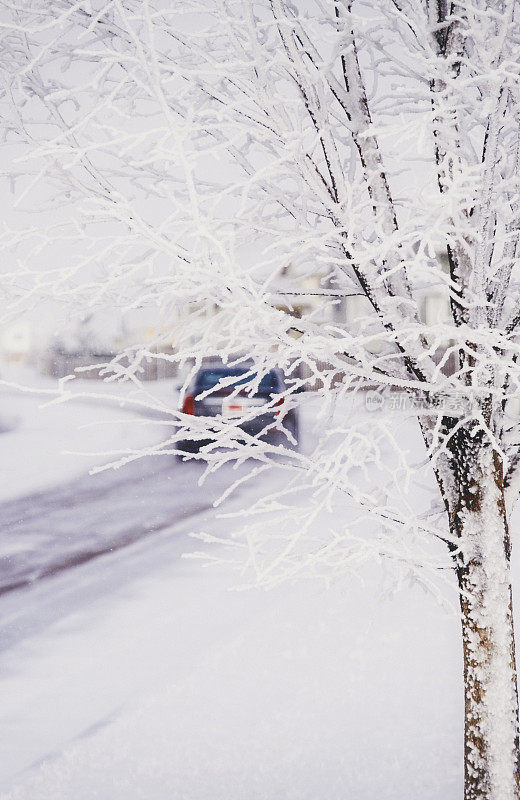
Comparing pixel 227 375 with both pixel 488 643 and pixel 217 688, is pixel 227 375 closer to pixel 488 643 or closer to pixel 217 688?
pixel 217 688

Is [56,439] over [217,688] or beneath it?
over

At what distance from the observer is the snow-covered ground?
473cm

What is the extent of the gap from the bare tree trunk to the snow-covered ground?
48cm

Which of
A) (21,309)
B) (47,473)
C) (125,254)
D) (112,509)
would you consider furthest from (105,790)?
(47,473)

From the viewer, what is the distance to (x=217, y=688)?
19.5ft

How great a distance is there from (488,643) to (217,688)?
266 cm

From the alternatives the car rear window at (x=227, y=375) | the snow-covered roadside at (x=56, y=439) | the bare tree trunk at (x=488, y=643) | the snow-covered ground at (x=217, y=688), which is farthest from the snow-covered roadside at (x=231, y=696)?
the car rear window at (x=227, y=375)

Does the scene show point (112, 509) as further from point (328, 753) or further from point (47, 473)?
point (328, 753)

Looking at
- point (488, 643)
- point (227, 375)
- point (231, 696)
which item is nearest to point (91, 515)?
point (227, 375)

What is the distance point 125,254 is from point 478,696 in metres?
2.70

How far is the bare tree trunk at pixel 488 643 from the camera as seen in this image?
3.90m

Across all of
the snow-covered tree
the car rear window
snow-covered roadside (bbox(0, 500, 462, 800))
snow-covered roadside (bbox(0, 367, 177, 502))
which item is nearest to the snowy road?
snow-covered roadside (bbox(0, 367, 177, 502))

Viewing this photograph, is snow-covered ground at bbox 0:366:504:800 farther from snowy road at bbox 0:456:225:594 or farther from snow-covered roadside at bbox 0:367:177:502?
snow-covered roadside at bbox 0:367:177:502

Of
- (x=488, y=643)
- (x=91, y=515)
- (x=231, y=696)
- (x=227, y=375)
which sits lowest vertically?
(x=231, y=696)
